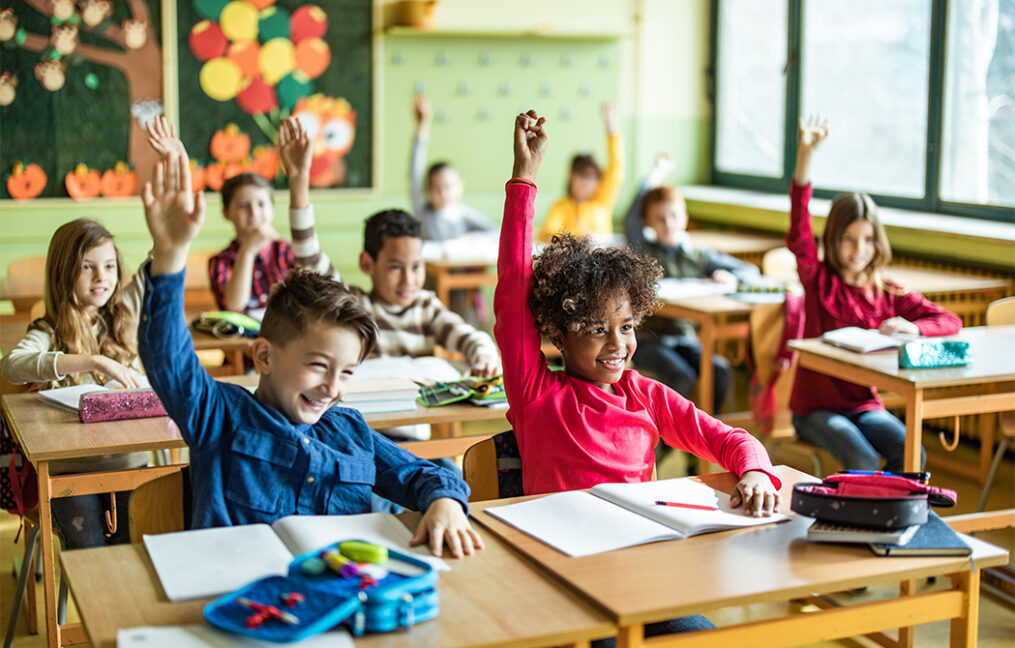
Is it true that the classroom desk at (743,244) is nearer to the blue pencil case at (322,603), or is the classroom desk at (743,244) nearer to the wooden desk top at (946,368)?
the wooden desk top at (946,368)

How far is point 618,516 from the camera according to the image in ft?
5.57

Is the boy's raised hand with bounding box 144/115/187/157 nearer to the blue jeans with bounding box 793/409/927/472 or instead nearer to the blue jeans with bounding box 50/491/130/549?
the blue jeans with bounding box 50/491/130/549

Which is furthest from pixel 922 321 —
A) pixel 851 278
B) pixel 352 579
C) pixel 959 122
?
pixel 352 579

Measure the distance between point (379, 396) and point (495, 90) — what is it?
4150 mm

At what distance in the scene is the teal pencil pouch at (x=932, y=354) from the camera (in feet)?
9.57

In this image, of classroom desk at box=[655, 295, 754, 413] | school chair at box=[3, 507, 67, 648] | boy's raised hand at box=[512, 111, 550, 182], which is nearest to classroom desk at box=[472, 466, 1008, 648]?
boy's raised hand at box=[512, 111, 550, 182]

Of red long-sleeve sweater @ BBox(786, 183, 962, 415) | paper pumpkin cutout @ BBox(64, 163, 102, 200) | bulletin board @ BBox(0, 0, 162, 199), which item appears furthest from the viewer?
paper pumpkin cutout @ BBox(64, 163, 102, 200)

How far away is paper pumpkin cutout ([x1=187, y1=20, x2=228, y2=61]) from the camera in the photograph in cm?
575

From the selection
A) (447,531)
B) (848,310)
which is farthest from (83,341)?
(848,310)

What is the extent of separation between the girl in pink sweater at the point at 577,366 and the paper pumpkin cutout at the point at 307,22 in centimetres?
420

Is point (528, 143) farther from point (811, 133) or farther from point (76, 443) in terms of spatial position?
point (811, 133)

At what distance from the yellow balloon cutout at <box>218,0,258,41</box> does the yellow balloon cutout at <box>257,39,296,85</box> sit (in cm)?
9

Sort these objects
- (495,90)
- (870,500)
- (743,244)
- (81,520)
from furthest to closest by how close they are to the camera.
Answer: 1. (495,90)
2. (743,244)
3. (81,520)
4. (870,500)

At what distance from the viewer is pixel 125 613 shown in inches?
52.3
